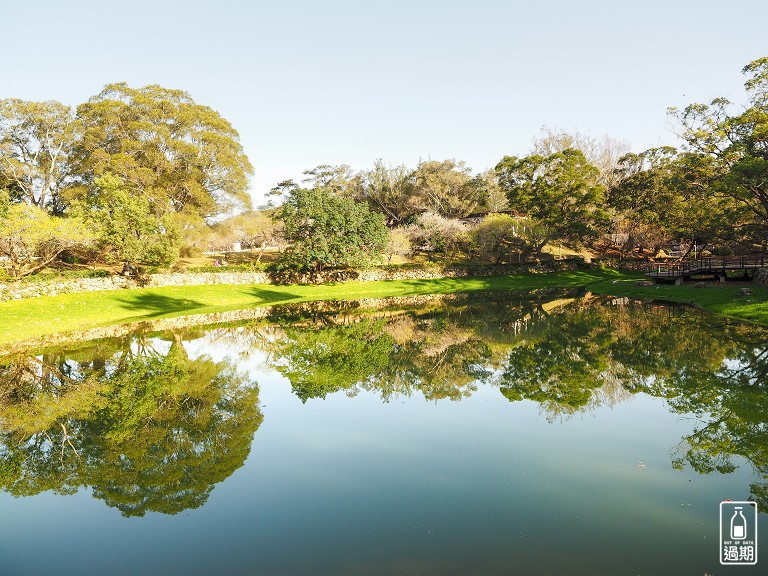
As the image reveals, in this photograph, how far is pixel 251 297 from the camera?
43.0m

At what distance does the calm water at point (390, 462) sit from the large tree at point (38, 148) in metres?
38.3

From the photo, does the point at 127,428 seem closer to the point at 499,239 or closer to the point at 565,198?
the point at 499,239

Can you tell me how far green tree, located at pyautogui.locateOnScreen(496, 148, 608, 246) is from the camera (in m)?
57.6

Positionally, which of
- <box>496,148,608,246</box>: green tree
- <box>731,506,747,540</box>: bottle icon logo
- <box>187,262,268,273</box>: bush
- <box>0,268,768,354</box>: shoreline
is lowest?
<box>731,506,747,540</box>: bottle icon logo

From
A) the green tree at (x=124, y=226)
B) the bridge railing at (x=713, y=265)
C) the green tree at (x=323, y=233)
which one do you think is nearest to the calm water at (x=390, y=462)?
the bridge railing at (x=713, y=265)

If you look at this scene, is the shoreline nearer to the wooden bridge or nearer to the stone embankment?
the stone embankment

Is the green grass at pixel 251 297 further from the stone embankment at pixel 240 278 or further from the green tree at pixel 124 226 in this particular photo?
the green tree at pixel 124 226

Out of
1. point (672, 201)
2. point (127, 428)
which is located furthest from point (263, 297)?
point (672, 201)

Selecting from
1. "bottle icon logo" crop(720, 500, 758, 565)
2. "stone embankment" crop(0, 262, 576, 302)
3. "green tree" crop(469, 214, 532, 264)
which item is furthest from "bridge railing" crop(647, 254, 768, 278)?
"bottle icon logo" crop(720, 500, 758, 565)

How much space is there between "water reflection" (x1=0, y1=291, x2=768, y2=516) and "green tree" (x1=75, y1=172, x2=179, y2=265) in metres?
15.5

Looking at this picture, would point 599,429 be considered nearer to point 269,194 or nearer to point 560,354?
point 560,354

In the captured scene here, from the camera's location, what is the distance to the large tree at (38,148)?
158 feet

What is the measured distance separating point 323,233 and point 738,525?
141 ft

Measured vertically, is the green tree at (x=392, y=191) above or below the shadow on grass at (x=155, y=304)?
above
